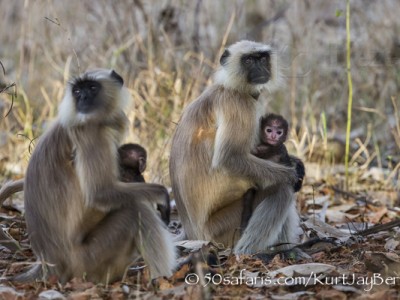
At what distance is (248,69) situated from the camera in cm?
570

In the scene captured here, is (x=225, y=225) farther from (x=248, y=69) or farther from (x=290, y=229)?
(x=248, y=69)

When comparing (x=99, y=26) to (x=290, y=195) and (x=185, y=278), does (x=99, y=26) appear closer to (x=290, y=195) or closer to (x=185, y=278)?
(x=290, y=195)

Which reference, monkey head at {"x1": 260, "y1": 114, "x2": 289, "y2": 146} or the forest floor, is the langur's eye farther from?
the forest floor

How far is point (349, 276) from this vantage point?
14.1 feet

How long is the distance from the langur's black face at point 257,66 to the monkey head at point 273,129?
11.0 inches

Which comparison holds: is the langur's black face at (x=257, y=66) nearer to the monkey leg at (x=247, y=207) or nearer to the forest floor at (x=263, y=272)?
the monkey leg at (x=247, y=207)

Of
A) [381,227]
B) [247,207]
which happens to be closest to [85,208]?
[247,207]

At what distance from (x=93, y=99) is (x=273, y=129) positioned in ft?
4.89

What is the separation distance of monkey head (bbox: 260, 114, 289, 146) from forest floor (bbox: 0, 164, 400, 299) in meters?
0.72

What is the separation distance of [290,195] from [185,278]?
1251 mm

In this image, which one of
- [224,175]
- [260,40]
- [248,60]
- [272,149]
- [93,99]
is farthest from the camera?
[260,40]

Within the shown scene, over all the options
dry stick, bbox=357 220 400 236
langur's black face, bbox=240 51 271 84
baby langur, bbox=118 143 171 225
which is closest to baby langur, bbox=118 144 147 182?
baby langur, bbox=118 143 171 225

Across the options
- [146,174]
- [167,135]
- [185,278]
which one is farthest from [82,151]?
[167,135]

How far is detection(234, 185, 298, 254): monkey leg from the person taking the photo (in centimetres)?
525
